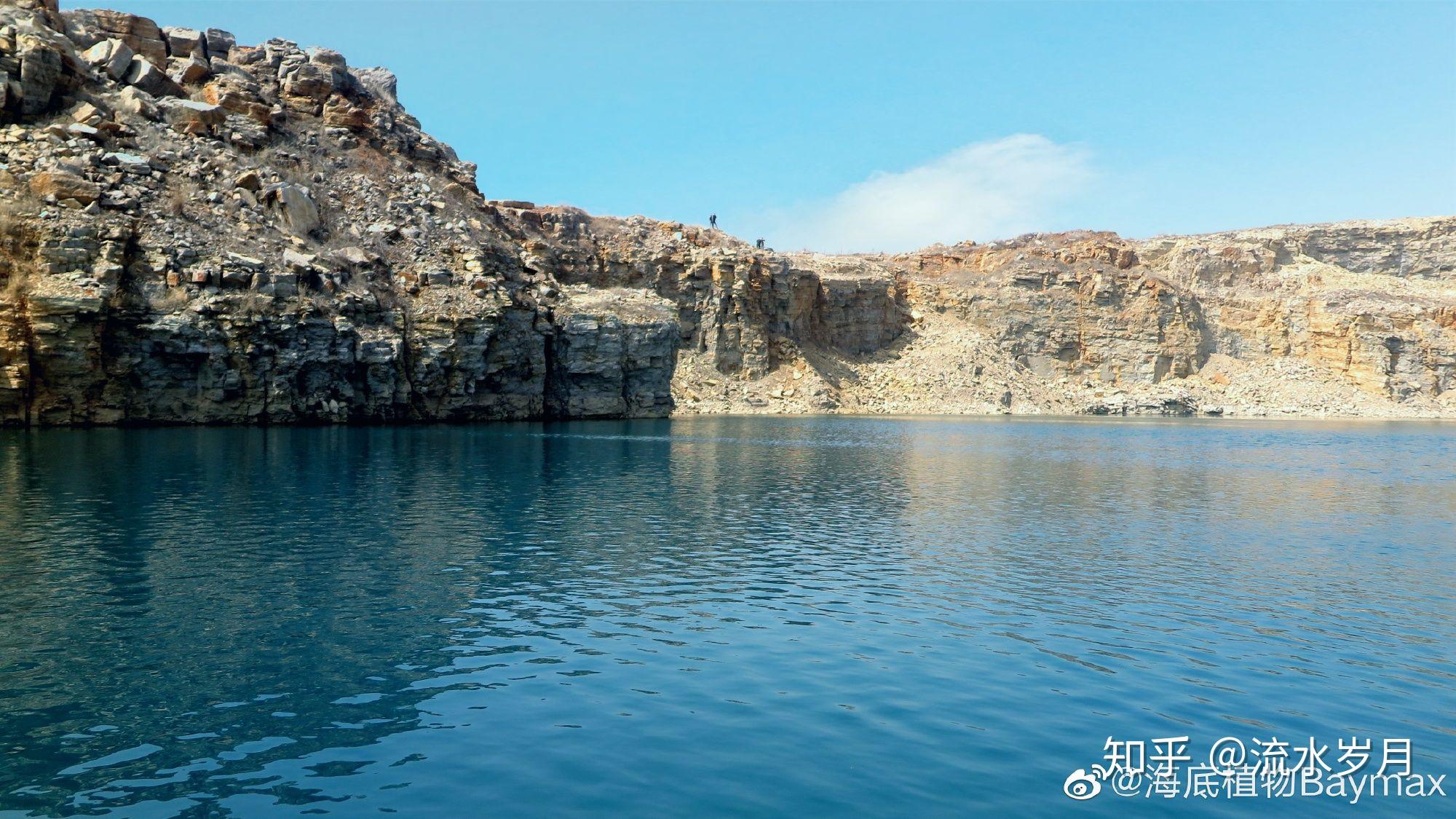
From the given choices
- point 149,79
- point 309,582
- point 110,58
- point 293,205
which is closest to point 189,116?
point 149,79

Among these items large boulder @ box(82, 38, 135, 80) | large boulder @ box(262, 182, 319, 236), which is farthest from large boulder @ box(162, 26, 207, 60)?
large boulder @ box(262, 182, 319, 236)

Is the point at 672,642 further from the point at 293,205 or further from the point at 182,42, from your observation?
the point at 182,42

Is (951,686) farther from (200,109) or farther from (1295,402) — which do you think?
(1295,402)

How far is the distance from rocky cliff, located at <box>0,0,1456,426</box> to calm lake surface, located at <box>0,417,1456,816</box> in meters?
30.9

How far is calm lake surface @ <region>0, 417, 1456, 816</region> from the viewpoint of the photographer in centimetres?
1267

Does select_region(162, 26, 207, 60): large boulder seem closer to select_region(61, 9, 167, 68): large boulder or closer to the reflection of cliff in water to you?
select_region(61, 9, 167, 68): large boulder

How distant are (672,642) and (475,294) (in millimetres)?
77104

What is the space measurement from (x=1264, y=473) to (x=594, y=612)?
1901 inches

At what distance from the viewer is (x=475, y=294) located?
91.1m

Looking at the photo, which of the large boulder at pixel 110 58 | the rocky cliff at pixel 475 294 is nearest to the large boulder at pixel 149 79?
the rocky cliff at pixel 475 294

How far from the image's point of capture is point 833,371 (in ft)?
504

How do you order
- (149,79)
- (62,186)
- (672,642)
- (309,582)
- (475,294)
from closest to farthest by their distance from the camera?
(672,642)
(309,582)
(62,186)
(149,79)
(475,294)

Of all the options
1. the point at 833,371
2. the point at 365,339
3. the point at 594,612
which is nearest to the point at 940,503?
the point at 594,612

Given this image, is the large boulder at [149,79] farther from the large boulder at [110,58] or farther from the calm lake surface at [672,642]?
the calm lake surface at [672,642]
